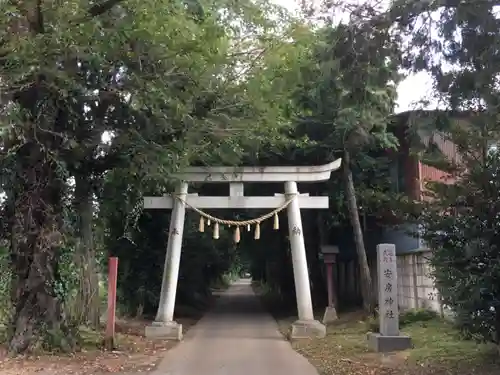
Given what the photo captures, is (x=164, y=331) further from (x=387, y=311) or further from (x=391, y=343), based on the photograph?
(x=391, y=343)

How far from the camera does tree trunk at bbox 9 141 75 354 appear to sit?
11.3 meters

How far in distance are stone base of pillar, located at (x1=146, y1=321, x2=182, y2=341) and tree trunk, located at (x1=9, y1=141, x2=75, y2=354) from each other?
350 centimetres

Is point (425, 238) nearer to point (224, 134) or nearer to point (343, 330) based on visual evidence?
point (224, 134)

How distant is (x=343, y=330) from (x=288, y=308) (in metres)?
8.97

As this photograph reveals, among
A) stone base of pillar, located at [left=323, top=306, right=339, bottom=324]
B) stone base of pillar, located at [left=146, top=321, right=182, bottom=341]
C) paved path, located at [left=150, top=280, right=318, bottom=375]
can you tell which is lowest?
paved path, located at [left=150, top=280, right=318, bottom=375]

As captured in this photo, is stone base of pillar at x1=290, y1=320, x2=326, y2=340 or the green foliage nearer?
the green foliage

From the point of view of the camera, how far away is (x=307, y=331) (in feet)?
49.0

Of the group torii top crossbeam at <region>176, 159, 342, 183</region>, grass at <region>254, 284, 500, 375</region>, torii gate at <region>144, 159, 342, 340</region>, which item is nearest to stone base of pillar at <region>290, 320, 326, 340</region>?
grass at <region>254, 284, 500, 375</region>

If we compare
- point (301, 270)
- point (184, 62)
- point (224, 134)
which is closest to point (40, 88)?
point (184, 62)

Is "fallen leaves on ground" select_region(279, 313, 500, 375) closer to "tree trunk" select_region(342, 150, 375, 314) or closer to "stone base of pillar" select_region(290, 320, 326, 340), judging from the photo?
"stone base of pillar" select_region(290, 320, 326, 340)

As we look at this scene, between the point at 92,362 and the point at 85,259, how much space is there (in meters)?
3.23

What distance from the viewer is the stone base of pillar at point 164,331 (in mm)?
14789

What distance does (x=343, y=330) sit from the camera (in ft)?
52.5

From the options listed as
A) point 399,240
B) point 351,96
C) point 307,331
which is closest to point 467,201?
point 351,96
